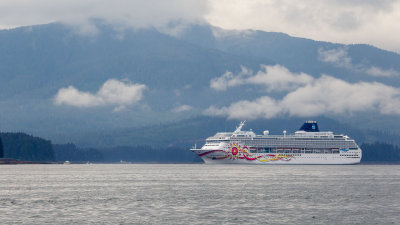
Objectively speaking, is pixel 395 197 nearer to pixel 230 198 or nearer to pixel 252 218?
pixel 230 198

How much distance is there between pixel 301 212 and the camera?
8619 cm

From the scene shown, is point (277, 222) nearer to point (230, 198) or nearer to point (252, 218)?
point (252, 218)

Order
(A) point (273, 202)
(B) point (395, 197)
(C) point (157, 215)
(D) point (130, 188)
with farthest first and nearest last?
(D) point (130, 188) → (B) point (395, 197) → (A) point (273, 202) → (C) point (157, 215)

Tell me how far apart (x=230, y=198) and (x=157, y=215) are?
22387 millimetres

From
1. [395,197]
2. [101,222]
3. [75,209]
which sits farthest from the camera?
[395,197]

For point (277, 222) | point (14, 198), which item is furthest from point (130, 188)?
point (277, 222)

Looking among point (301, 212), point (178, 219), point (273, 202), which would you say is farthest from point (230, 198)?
point (178, 219)

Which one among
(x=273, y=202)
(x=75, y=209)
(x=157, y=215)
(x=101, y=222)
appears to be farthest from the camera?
(x=273, y=202)

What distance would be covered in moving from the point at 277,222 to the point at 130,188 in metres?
51.5

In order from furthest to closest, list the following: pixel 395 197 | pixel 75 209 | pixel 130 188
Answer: pixel 130 188
pixel 395 197
pixel 75 209

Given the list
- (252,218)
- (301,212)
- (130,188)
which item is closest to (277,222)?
(252,218)

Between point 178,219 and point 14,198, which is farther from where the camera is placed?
point 14,198

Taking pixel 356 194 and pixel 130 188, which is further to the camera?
pixel 130 188

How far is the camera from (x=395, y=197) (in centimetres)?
10769
